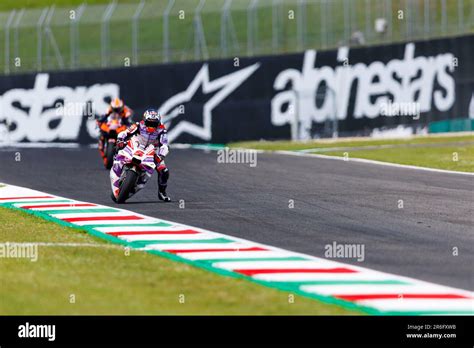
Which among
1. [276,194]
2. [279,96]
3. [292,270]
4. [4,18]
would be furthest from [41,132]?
[292,270]

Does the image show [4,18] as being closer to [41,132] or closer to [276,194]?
[41,132]

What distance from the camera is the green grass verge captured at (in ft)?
38.9

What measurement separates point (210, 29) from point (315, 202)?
19.5 m

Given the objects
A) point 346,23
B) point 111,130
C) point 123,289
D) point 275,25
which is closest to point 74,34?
point 275,25

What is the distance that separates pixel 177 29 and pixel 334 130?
6.06 m

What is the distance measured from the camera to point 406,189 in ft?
76.9

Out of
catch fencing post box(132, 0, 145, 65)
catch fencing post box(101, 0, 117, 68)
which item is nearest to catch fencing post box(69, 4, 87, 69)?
catch fencing post box(101, 0, 117, 68)

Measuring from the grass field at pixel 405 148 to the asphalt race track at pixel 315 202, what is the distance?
1.64 metres

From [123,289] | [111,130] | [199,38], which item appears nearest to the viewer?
[123,289]

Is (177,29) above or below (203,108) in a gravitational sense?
above

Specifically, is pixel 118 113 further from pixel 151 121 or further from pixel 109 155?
pixel 151 121

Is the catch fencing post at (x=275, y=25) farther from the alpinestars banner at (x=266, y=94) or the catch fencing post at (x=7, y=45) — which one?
the catch fencing post at (x=7, y=45)

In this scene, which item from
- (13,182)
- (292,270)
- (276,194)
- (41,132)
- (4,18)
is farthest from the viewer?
(4,18)

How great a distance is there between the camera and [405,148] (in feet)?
113
